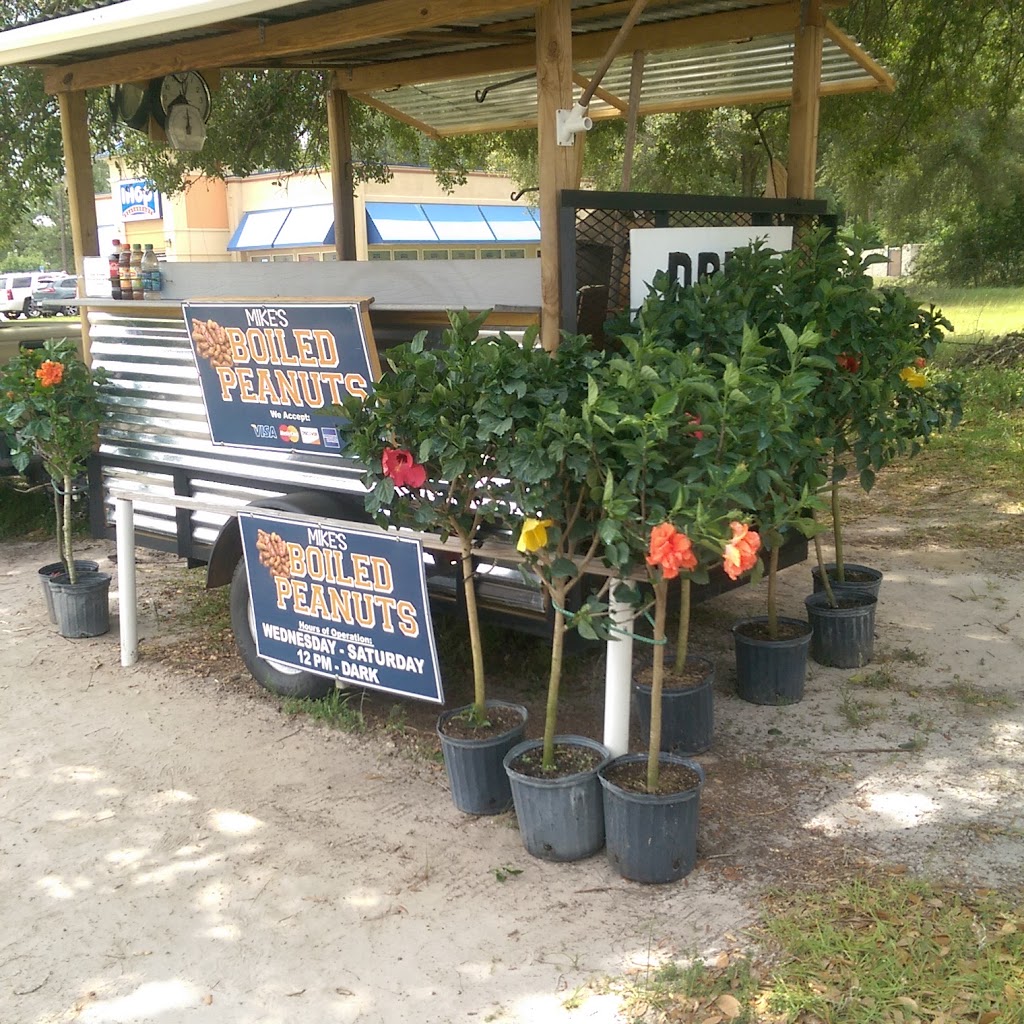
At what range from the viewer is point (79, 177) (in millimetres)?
5922

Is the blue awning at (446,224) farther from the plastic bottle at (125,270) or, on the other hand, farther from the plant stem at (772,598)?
the plant stem at (772,598)

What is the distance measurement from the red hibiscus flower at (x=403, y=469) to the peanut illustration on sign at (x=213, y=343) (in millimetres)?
1514

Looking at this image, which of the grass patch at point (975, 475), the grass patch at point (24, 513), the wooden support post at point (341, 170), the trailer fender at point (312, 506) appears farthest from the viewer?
the grass patch at point (24, 513)

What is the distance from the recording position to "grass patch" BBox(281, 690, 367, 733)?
4785mm

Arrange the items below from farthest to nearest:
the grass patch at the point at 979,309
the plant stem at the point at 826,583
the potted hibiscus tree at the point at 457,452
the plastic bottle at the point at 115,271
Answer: the grass patch at the point at 979,309 → the plastic bottle at the point at 115,271 → the plant stem at the point at 826,583 → the potted hibiscus tree at the point at 457,452

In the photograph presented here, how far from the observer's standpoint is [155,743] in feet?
15.6

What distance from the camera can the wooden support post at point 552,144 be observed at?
12.5 ft

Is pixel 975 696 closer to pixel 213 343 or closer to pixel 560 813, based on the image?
pixel 560 813

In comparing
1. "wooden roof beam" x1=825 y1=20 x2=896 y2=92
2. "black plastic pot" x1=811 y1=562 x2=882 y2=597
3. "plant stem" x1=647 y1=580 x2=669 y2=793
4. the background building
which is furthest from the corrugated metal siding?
the background building

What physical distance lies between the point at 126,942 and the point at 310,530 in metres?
1.70

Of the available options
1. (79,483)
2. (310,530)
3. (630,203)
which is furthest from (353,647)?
(79,483)

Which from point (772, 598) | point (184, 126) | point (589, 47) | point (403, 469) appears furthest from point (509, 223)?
point (403, 469)

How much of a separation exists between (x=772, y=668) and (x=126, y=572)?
312 cm

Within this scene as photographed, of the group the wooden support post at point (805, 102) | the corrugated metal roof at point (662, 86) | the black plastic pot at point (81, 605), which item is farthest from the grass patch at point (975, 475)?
the black plastic pot at point (81, 605)
